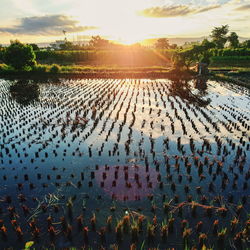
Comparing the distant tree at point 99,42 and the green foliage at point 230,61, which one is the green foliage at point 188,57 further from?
the distant tree at point 99,42

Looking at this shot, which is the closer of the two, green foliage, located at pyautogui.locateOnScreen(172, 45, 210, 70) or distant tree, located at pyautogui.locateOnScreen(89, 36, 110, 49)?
green foliage, located at pyautogui.locateOnScreen(172, 45, 210, 70)

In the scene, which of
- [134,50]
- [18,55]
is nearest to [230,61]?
[134,50]

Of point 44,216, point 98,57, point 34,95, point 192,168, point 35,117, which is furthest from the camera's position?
point 98,57

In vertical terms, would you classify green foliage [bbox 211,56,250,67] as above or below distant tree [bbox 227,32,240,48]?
below

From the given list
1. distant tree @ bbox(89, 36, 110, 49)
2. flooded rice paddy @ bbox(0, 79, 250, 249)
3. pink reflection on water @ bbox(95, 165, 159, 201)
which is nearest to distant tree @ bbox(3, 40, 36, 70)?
flooded rice paddy @ bbox(0, 79, 250, 249)

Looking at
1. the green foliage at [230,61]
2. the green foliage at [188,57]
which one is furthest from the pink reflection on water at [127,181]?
the green foliage at [230,61]

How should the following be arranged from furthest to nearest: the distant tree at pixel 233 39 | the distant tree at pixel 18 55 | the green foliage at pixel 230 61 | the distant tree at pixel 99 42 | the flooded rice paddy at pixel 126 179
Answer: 1. the distant tree at pixel 99 42
2. the distant tree at pixel 233 39
3. the green foliage at pixel 230 61
4. the distant tree at pixel 18 55
5. the flooded rice paddy at pixel 126 179

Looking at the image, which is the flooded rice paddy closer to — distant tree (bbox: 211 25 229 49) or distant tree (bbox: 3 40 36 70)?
distant tree (bbox: 3 40 36 70)

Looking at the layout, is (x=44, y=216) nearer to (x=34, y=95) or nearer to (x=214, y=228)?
(x=214, y=228)

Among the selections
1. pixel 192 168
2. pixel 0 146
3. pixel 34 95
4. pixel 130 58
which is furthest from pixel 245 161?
pixel 130 58
